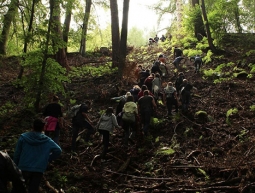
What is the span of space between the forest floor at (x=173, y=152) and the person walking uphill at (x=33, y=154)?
167cm

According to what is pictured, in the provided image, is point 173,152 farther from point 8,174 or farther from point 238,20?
point 238,20

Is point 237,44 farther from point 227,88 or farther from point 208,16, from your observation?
point 227,88

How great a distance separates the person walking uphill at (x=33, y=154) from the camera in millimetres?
4758

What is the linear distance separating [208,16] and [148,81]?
8.97 meters

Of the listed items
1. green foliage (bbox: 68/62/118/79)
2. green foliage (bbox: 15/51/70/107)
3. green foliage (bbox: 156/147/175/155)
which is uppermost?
green foliage (bbox: 68/62/118/79)

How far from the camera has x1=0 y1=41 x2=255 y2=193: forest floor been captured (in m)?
6.85

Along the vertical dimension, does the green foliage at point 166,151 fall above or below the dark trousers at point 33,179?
below

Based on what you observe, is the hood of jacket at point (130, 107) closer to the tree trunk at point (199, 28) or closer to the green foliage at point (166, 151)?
the green foliage at point (166, 151)

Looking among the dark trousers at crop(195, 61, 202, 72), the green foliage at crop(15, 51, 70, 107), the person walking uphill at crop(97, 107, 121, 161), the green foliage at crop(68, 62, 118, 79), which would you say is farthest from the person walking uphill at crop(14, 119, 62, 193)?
the dark trousers at crop(195, 61, 202, 72)

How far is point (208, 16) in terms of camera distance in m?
19.3

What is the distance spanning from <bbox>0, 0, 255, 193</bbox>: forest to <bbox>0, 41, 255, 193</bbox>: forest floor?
3 cm

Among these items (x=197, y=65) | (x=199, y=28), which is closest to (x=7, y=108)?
(x=197, y=65)

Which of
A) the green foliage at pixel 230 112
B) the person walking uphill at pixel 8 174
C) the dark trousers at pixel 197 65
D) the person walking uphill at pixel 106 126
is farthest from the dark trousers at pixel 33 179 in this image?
the dark trousers at pixel 197 65

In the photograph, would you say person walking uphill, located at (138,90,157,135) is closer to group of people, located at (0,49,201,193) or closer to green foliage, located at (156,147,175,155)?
group of people, located at (0,49,201,193)
